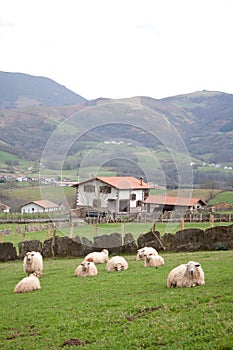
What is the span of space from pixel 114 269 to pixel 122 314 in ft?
31.0

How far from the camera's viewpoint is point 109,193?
36906 millimetres

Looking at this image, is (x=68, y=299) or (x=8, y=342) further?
(x=68, y=299)

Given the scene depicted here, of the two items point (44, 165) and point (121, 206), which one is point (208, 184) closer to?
point (121, 206)

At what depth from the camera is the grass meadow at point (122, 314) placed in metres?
9.03

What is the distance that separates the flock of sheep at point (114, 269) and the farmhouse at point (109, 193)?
11.7 metres

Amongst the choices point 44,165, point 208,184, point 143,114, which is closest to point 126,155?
point 143,114

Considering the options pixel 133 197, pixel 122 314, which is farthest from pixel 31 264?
pixel 133 197

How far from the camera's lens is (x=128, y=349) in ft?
28.7

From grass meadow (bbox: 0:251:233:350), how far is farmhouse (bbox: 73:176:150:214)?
60.4ft

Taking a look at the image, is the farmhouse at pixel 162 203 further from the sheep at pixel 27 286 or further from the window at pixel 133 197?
the sheep at pixel 27 286

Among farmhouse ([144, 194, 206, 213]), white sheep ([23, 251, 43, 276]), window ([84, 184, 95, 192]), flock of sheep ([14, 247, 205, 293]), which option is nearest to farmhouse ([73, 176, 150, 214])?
window ([84, 184, 95, 192])

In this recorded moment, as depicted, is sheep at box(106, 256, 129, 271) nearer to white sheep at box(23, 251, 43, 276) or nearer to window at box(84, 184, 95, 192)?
white sheep at box(23, 251, 43, 276)

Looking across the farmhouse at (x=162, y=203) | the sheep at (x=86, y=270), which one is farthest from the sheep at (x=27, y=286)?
the farmhouse at (x=162, y=203)

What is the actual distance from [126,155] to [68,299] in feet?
75.5
